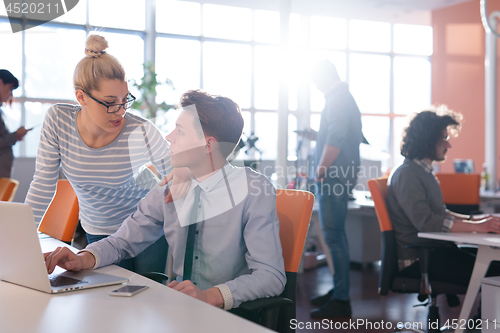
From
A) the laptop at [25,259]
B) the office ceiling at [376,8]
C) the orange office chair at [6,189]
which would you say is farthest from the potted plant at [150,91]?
the laptop at [25,259]

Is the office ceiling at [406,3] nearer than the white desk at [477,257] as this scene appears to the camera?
No

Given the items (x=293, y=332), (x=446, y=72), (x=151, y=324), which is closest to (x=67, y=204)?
(x=293, y=332)

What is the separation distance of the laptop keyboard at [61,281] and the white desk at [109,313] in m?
0.05

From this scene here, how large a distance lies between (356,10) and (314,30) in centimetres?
89

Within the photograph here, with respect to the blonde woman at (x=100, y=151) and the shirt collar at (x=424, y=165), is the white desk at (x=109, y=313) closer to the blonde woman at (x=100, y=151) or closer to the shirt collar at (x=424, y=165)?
the blonde woman at (x=100, y=151)

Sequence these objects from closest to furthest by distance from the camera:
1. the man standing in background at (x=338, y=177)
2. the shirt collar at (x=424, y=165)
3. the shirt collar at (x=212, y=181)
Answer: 1. the shirt collar at (x=212, y=181)
2. the shirt collar at (x=424, y=165)
3. the man standing in background at (x=338, y=177)

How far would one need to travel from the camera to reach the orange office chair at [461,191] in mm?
3326

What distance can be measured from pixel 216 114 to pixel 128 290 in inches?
24.2

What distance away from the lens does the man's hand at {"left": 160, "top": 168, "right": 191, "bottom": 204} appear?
4.73 ft

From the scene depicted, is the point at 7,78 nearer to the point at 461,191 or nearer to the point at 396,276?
the point at 396,276

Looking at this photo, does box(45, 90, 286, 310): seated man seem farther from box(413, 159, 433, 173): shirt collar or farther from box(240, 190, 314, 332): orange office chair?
box(413, 159, 433, 173): shirt collar

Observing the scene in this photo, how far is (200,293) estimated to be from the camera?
1124mm

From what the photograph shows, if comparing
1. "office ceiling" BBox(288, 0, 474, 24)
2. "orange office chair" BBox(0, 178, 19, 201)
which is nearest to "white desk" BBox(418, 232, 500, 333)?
"orange office chair" BBox(0, 178, 19, 201)

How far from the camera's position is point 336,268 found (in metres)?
2.97
